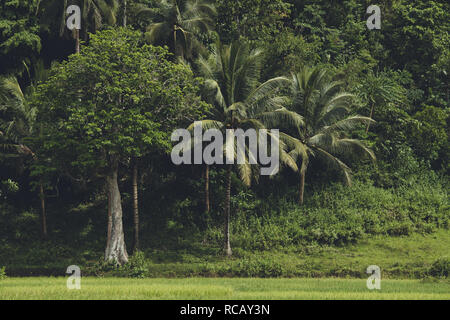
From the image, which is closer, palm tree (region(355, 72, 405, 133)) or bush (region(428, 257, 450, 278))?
bush (region(428, 257, 450, 278))

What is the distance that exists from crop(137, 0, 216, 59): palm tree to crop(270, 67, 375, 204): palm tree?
5496mm

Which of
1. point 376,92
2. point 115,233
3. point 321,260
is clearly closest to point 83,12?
point 115,233

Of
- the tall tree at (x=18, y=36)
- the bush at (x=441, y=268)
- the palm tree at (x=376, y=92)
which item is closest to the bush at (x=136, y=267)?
the bush at (x=441, y=268)

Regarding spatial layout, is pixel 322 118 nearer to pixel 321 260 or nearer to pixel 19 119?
pixel 321 260

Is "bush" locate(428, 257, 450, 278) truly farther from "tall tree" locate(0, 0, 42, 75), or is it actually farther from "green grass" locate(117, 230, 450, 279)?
"tall tree" locate(0, 0, 42, 75)

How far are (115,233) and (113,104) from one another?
5728mm

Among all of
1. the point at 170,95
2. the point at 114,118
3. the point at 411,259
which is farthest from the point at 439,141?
the point at 114,118

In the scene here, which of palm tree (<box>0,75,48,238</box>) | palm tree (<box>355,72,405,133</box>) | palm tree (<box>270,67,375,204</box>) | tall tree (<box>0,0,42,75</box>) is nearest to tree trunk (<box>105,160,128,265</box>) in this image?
palm tree (<box>0,75,48,238</box>)

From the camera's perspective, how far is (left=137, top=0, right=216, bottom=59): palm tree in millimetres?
32875

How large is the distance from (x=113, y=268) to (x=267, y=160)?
28.9 ft

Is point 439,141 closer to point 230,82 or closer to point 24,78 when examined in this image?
point 230,82

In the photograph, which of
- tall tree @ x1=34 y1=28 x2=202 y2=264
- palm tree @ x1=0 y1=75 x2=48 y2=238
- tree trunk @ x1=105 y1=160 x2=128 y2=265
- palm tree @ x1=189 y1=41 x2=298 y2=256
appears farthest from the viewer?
palm tree @ x1=0 y1=75 x2=48 y2=238

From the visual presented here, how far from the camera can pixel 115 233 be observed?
28.7 m

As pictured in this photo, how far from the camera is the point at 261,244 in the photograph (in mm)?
29875
